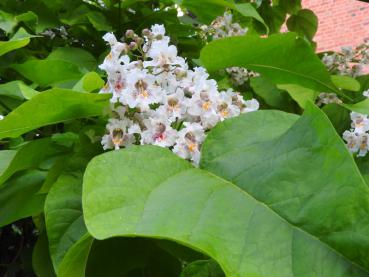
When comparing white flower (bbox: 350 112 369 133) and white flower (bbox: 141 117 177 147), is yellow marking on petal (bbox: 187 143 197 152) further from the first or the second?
white flower (bbox: 350 112 369 133)

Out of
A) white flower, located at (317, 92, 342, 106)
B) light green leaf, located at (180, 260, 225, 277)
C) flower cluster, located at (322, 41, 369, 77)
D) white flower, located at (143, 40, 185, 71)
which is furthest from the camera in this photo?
flower cluster, located at (322, 41, 369, 77)


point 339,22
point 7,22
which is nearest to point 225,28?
point 7,22

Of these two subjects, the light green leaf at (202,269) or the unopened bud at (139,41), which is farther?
the unopened bud at (139,41)

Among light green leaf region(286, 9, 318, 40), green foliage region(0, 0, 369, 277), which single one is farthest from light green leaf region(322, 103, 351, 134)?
light green leaf region(286, 9, 318, 40)

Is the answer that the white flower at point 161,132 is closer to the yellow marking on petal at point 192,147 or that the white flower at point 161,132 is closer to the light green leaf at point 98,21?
the yellow marking on petal at point 192,147

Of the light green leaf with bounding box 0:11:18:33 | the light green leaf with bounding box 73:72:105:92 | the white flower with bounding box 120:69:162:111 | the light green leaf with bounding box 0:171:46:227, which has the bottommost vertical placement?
the light green leaf with bounding box 0:171:46:227

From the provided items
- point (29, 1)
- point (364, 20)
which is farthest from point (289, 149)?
point (364, 20)

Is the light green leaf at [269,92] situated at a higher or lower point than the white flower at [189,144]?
lower

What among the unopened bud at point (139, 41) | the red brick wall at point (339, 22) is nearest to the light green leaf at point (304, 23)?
the unopened bud at point (139, 41)

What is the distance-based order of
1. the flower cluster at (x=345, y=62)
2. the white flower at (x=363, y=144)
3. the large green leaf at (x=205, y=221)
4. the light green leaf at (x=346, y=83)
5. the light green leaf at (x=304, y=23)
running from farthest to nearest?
the light green leaf at (x=304, y=23) < the flower cluster at (x=345, y=62) < the light green leaf at (x=346, y=83) < the white flower at (x=363, y=144) < the large green leaf at (x=205, y=221)
